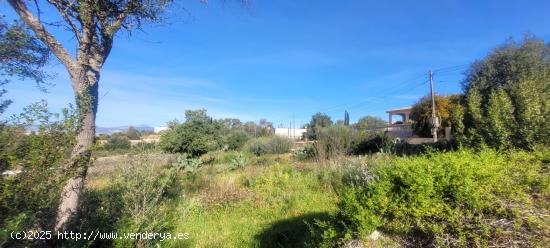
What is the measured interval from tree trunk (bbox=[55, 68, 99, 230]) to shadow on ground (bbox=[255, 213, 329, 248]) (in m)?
2.63

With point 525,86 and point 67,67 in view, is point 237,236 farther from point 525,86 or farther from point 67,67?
point 525,86

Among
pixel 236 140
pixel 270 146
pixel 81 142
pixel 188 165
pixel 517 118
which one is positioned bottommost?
pixel 188 165

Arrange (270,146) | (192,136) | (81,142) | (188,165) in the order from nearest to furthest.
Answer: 1. (81,142)
2. (188,165)
3. (192,136)
4. (270,146)

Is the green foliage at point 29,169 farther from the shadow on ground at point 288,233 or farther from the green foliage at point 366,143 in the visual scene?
the green foliage at point 366,143

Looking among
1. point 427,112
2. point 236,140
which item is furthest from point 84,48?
point 427,112

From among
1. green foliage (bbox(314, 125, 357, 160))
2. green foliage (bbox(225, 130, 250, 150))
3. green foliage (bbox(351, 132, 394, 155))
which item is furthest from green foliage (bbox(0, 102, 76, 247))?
green foliage (bbox(225, 130, 250, 150))

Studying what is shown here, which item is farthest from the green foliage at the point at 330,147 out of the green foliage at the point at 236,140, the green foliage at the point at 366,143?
the green foliage at the point at 236,140

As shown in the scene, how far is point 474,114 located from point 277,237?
481cm

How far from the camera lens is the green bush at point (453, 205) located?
7.68 feet

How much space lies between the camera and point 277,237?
5.10m

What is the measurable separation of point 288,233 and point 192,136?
46.3ft

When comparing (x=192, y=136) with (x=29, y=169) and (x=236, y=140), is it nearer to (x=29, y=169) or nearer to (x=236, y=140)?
(x=236, y=140)

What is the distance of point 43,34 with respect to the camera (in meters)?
4.14

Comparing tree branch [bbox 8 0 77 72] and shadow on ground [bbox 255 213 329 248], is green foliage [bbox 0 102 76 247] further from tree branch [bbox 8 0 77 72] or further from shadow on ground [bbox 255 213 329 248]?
shadow on ground [bbox 255 213 329 248]
